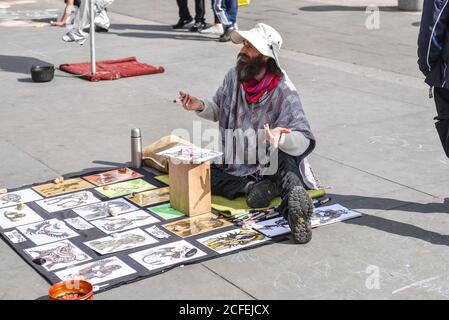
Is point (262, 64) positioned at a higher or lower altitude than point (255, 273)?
higher

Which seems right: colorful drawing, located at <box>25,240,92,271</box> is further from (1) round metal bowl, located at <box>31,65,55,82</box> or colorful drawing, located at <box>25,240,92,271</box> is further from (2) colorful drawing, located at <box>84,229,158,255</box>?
(1) round metal bowl, located at <box>31,65,55,82</box>

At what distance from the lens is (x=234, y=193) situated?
568 cm

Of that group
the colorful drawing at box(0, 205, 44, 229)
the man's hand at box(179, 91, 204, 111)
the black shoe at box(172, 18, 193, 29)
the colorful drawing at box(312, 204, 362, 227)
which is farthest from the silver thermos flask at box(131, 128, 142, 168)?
the black shoe at box(172, 18, 193, 29)

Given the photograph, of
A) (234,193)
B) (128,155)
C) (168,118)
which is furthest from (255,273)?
(168,118)

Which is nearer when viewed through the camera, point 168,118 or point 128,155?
point 128,155

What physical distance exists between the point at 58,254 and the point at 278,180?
1473mm

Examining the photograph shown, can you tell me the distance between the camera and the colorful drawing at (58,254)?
479 centimetres

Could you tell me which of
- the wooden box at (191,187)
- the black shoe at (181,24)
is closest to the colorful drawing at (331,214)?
the wooden box at (191,187)

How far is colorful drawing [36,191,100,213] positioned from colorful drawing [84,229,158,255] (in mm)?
600

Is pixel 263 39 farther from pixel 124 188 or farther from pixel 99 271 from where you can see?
pixel 99 271
